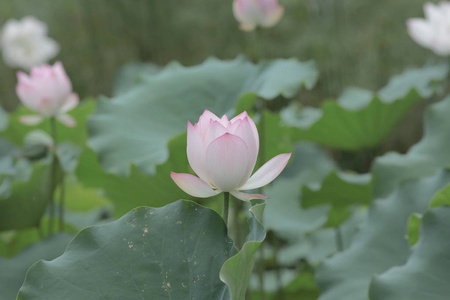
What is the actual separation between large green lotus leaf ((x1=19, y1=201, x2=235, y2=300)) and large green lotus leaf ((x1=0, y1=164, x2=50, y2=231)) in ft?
1.29

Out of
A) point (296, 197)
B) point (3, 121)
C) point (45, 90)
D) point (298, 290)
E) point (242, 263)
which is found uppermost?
point (242, 263)

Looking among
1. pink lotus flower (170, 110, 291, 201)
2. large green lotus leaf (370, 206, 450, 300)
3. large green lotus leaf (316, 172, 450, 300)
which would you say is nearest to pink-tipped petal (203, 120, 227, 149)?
pink lotus flower (170, 110, 291, 201)

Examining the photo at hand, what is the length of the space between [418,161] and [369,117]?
0.30 metres

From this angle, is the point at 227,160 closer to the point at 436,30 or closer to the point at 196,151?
the point at 196,151

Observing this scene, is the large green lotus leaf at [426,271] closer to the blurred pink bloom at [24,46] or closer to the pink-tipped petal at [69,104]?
the pink-tipped petal at [69,104]

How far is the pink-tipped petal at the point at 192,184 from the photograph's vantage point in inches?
21.3

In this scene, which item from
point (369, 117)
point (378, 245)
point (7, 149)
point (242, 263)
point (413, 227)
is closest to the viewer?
point (242, 263)

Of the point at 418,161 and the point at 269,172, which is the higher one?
the point at 269,172

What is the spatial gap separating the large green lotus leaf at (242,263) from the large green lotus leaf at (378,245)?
311 mm

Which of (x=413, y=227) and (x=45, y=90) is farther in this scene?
(x=45, y=90)

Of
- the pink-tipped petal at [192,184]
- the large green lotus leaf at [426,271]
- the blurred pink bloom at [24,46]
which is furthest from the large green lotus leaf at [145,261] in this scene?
the blurred pink bloom at [24,46]

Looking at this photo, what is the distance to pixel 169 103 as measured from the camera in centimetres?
112

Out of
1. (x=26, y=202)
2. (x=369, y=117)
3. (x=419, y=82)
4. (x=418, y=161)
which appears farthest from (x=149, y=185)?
(x=419, y=82)

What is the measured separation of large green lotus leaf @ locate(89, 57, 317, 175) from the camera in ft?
3.30
